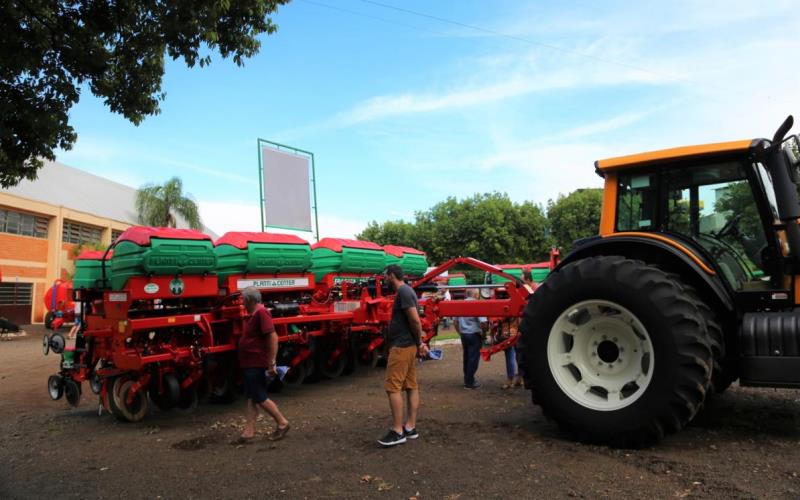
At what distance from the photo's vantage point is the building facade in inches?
1019

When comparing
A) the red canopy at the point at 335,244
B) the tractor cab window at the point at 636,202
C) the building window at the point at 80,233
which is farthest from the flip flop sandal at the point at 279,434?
the building window at the point at 80,233

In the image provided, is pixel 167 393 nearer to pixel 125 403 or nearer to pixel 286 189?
pixel 125 403

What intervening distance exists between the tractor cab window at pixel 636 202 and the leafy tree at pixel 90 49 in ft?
14.3

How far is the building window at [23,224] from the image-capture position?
84.4 feet

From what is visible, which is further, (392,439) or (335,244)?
(335,244)

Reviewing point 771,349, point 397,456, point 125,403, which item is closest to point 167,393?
point 125,403

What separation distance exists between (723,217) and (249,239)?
20.5 feet

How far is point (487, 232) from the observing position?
1305 inches

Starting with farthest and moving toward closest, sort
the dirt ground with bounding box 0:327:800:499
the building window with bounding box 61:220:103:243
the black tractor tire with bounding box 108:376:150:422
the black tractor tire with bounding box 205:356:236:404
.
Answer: the building window with bounding box 61:220:103:243 → the black tractor tire with bounding box 205:356:236:404 → the black tractor tire with bounding box 108:376:150:422 → the dirt ground with bounding box 0:327:800:499

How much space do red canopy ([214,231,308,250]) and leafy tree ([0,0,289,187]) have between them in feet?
8.01

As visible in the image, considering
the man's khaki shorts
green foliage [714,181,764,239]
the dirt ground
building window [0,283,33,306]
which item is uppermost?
green foliage [714,181,764,239]

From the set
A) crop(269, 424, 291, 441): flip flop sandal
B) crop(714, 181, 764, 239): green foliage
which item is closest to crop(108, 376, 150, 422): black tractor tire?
crop(269, 424, 291, 441): flip flop sandal

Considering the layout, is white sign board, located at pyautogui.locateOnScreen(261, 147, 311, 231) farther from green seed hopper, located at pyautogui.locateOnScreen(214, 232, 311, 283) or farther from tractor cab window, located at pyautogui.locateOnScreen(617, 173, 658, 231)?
tractor cab window, located at pyautogui.locateOnScreen(617, 173, 658, 231)

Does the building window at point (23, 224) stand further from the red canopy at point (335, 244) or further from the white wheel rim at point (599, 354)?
the white wheel rim at point (599, 354)
